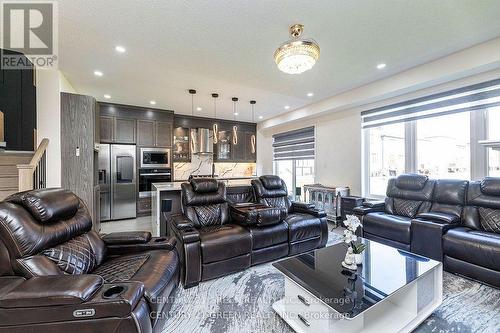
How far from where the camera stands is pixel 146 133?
5.83 meters

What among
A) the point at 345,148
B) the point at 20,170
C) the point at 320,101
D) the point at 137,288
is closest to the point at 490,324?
the point at 137,288

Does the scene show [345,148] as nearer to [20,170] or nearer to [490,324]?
[490,324]

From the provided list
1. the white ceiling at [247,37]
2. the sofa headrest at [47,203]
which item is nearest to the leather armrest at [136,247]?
the sofa headrest at [47,203]

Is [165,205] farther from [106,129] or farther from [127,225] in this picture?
[106,129]

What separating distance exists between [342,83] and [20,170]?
496 centimetres

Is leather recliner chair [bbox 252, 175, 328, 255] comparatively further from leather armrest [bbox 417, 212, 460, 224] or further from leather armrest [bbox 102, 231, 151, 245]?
leather armrest [bbox 102, 231, 151, 245]

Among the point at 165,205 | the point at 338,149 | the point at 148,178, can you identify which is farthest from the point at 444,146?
the point at 148,178

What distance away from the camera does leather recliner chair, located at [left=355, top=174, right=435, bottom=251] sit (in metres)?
3.09

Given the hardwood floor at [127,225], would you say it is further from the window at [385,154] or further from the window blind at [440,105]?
the window blind at [440,105]

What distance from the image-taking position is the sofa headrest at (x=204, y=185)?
3.13 m

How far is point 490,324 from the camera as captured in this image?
5.84ft

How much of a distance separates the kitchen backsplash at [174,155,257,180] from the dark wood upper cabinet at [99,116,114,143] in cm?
184

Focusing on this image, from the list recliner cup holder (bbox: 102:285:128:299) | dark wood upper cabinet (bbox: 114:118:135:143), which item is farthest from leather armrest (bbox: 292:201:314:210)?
dark wood upper cabinet (bbox: 114:118:135:143)

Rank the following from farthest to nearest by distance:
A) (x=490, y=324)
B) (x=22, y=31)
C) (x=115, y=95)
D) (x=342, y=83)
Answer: (x=115, y=95)
(x=342, y=83)
(x=22, y=31)
(x=490, y=324)
